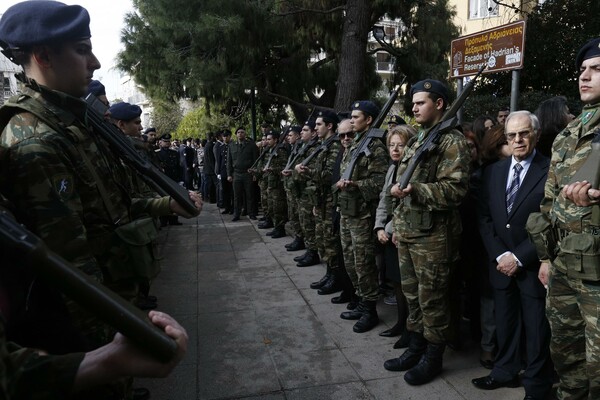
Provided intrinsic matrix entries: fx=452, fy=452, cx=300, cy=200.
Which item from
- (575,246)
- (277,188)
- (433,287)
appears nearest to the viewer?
(575,246)

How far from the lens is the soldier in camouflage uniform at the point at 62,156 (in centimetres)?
154

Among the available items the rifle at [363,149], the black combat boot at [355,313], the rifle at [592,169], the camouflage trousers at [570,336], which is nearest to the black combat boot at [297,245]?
the black combat boot at [355,313]

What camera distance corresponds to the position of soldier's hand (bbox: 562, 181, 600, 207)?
1932 millimetres

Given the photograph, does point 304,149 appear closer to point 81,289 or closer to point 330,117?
point 330,117

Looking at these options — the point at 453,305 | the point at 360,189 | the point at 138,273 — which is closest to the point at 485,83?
the point at 360,189

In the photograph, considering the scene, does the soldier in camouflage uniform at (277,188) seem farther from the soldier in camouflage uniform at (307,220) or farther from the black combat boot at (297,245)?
the soldier in camouflage uniform at (307,220)

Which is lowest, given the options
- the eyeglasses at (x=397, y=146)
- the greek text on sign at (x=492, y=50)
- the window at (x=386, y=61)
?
the eyeglasses at (x=397, y=146)

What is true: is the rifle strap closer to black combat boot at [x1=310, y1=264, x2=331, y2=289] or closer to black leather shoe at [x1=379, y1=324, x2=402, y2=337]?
black leather shoe at [x1=379, y1=324, x2=402, y2=337]

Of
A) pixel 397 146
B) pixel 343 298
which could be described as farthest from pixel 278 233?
pixel 397 146

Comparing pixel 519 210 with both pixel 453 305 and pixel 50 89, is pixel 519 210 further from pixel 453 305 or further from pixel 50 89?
pixel 50 89

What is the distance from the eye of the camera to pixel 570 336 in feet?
7.84

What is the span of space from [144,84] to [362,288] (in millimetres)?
9079

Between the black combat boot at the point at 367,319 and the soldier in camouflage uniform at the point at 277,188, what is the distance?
4119 millimetres

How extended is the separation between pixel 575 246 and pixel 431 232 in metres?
1.01
